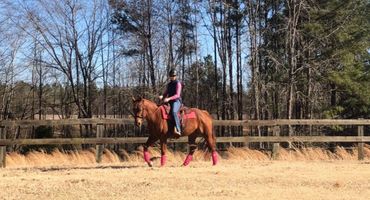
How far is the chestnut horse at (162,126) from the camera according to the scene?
38.6 feet

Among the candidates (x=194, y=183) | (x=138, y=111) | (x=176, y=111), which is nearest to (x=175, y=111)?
(x=176, y=111)

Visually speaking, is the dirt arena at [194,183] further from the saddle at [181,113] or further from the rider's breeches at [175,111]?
the saddle at [181,113]

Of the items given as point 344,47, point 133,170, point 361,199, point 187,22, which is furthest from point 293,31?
point 361,199

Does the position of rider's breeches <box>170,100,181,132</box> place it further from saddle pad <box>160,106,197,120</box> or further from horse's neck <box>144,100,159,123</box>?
horse's neck <box>144,100,159,123</box>

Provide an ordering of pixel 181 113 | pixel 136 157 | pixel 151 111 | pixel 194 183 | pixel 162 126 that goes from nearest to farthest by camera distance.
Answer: pixel 194 183
pixel 151 111
pixel 162 126
pixel 181 113
pixel 136 157

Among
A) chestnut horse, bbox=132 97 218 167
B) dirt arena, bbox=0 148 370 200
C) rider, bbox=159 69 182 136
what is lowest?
dirt arena, bbox=0 148 370 200

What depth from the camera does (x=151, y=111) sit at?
12.0m

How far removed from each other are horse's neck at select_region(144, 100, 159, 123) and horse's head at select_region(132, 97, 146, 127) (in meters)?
0.14

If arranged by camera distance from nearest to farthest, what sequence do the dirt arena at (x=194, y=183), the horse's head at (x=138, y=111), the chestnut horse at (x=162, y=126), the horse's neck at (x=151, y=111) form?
the dirt arena at (x=194, y=183)
the horse's head at (x=138, y=111)
the chestnut horse at (x=162, y=126)
the horse's neck at (x=151, y=111)

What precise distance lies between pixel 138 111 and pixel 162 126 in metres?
0.83

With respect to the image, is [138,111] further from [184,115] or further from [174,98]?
[184,115]

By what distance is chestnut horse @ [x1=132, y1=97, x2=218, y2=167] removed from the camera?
1176cm

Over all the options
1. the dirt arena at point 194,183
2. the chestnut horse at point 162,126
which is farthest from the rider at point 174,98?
the dirt arena at point 194,183

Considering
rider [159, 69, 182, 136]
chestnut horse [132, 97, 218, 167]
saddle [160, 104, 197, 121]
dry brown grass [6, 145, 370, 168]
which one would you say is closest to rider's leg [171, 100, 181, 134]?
rider [159, 69, 182, 136]
